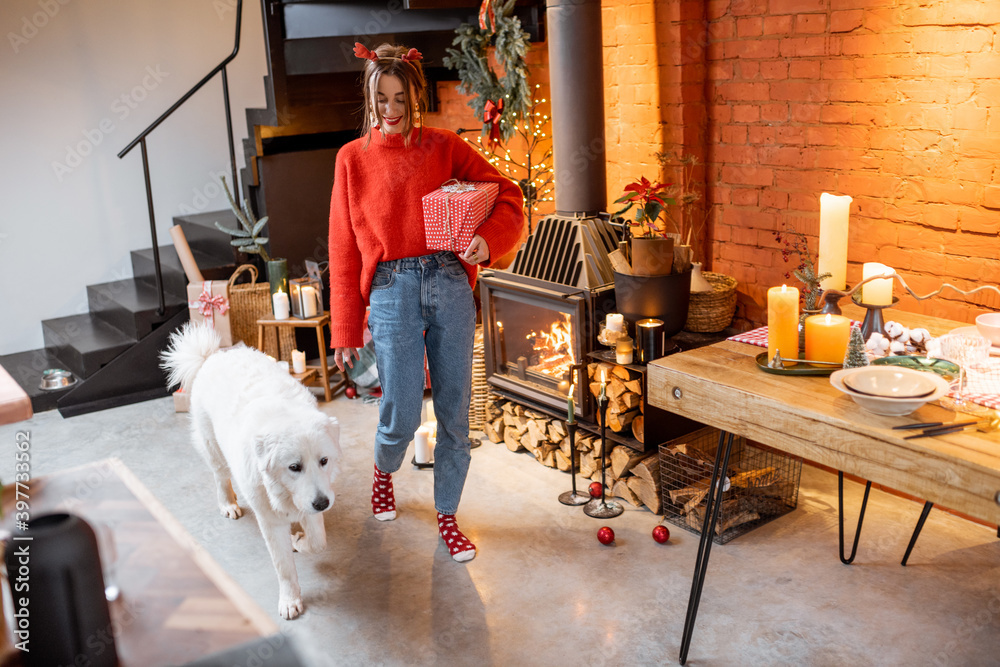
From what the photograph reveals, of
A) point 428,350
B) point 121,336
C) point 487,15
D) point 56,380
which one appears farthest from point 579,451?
point 56,380

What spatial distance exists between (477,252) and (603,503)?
1033 millimetres

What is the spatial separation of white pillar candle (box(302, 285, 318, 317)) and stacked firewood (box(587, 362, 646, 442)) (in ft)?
5.80

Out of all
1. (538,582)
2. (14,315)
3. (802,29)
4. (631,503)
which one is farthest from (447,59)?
(14,315)

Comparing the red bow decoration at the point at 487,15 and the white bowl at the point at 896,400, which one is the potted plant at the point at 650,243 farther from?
the red bow decoration at the point at 487,15

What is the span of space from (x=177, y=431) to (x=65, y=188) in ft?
6.15

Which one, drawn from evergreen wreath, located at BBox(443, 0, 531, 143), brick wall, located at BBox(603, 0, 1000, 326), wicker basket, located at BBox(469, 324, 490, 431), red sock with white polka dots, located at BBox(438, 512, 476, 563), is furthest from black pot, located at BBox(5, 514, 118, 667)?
evergreen wreath, located at BBox(443, 0, 531, 143)

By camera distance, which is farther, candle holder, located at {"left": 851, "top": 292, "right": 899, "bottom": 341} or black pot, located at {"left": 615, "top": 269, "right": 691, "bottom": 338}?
black pot, located at {"left": 615, "top": 269, "right": 691, "bottom": 338}

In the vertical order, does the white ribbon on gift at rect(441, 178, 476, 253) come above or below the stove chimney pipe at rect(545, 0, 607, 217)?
below

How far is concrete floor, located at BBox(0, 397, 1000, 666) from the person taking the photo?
225 centimetres

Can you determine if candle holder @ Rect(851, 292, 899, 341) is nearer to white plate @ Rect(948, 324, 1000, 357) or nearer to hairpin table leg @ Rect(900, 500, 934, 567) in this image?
white plate @ Rect(948, 324, 1000, 357)

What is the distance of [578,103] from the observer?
3213 millimetres

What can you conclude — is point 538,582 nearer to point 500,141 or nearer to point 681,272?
point 681,272

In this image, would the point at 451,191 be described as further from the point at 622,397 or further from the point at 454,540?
the point at 454,540

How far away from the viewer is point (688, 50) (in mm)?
3195
